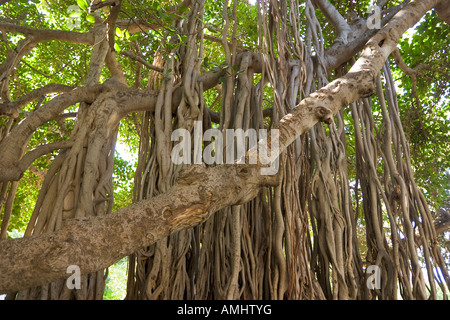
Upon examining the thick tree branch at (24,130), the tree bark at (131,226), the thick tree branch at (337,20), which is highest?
the thick tree branch at (337,20)

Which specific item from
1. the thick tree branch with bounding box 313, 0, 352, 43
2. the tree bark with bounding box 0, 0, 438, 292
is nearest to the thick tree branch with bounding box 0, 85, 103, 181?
the tree bark with bounding box 0, 0, 438, 292

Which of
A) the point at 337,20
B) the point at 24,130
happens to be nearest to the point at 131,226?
the point at 24,130

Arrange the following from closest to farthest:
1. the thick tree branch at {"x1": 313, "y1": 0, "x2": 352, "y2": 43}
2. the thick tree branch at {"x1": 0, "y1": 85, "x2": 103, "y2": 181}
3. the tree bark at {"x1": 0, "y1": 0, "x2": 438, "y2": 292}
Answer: the tree bark at {"x1": 0, "y1": 0, "x2": 438, "y2": 292}
the thick tree branch at {"x1": 0, "y1": 85, "x2": 103, "y2": 181}
the thick tree branch at {"x1": 313, "y1": 0, "x2": 352, "y2": 43}

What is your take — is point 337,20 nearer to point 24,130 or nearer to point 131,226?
point 24,130

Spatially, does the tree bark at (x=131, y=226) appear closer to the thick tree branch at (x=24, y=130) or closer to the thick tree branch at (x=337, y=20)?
the thick tree branch at (x=24, y=130)

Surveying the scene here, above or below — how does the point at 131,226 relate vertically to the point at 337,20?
below

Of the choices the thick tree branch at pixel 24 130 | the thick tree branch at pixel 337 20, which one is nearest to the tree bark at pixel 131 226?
the thick tree branch at pixel 24 130

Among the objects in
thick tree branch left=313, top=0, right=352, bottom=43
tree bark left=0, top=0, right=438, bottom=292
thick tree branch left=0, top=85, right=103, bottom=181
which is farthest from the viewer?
thick tree branch left=313, top=0, right=352, bottom=43

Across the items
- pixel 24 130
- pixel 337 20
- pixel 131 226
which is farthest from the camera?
pixel 337 20

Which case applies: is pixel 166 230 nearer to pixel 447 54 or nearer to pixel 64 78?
pixel 447 54

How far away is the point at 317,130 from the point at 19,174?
159 cm

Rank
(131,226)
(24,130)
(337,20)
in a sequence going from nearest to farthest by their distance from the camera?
(131,226), (24,130), (337,20)

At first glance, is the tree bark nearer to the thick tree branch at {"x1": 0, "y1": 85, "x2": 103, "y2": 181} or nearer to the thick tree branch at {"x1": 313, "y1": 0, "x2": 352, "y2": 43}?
the thick tree branch at {"x1": 0, "y1": 85, "x2": 103, "y2": 181}
